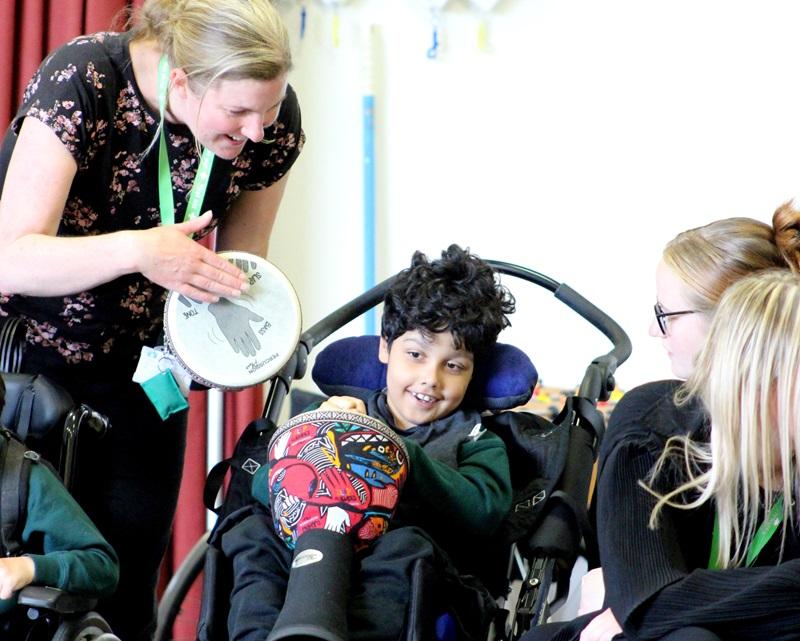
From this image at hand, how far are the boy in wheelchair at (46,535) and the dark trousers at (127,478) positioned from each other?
0.17 meters

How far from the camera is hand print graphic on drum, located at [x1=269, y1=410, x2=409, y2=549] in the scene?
1.73m

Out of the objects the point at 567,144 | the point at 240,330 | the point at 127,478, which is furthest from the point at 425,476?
the point at 567,144

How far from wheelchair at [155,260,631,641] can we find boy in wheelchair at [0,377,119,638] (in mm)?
202

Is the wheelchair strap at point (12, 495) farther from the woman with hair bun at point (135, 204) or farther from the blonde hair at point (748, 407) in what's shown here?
the blonde hair at point (748, 407)

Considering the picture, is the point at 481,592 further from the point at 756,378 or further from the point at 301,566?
the point at 756,378

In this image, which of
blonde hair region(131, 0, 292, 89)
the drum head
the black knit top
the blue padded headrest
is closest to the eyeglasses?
the black knit top

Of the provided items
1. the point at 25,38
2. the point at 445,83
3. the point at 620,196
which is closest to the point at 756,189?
the point at 620,196

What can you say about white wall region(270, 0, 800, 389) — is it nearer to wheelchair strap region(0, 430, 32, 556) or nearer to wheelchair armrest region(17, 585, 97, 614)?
wheelchair strap region(0, 430, 32, 556)

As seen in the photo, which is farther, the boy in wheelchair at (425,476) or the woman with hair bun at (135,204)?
the woman with hair bun at (135,204)

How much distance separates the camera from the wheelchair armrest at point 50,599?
1.80 metres

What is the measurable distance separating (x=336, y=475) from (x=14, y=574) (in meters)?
0.55

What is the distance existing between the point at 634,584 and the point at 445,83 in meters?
2.49

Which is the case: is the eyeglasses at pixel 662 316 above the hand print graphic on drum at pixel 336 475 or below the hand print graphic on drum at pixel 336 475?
above

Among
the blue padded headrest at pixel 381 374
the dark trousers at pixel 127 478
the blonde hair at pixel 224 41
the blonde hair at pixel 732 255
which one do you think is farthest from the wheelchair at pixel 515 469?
the blonde hair at pixel 224 41
